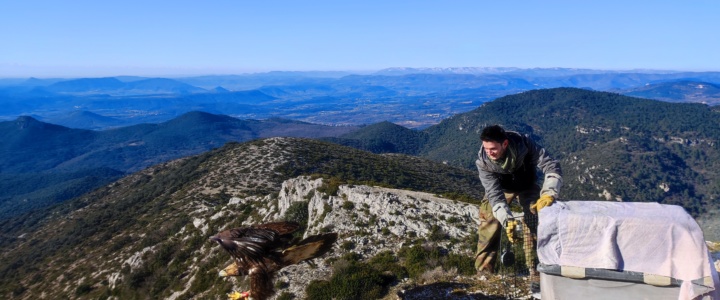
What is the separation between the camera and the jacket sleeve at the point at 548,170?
652cm

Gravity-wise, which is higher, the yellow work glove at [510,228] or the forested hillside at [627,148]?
the yellow work glove at [510,228]

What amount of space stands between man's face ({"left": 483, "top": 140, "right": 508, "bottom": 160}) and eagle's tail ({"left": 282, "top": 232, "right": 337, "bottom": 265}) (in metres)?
3.03

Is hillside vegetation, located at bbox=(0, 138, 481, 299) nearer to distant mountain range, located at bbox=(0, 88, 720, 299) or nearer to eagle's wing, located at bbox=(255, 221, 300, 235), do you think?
distant mountain range, located at bbox=(0, 88, 720, 299)

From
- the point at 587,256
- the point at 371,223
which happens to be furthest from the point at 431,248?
the point at 587,256

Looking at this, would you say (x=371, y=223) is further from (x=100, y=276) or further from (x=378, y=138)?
(x=378, y=138)

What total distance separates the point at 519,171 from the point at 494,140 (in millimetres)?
1262

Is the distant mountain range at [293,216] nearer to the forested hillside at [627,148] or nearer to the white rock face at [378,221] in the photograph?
the white rock face at [378,221]

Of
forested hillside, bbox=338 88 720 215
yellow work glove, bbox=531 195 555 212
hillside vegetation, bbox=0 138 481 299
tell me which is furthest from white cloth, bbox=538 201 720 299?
forested hillside, bbox=338 88 720 215

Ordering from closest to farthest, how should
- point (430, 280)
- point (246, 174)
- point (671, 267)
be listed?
point (671, 267)
point (430, 280)
point (246, 174)

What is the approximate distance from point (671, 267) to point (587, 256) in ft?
3.02

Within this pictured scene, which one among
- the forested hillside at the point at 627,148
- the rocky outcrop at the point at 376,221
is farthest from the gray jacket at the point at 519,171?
the forested hillside at the point at 627,148

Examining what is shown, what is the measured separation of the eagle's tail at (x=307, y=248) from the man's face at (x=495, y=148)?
9.94 ft

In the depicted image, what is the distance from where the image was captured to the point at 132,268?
82.1 ft

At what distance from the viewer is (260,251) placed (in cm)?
623
